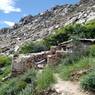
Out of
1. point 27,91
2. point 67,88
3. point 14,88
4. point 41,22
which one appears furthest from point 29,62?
point 41,22

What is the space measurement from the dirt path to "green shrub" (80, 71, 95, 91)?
12.6 inches

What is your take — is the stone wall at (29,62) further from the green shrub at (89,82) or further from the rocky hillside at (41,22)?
the rocky hillside at (41,22)

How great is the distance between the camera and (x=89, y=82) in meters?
16.2

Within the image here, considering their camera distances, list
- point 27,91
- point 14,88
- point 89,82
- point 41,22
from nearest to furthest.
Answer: point 89,82, point 27,91, point 14,88, point 41,22

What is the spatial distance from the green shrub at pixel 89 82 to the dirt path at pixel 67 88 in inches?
12.6

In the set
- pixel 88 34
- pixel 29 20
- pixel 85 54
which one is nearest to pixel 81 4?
pixel 29 20

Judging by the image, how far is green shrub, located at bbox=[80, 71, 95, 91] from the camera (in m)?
16.2

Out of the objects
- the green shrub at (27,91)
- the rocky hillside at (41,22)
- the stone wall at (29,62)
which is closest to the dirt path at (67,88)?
the green shrub at (27,91)

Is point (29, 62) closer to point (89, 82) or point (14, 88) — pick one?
point (14, 88)

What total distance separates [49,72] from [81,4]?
8773 centimetres

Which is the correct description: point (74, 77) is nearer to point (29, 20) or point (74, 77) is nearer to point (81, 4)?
point (81, 4)

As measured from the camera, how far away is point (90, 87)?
16250 mm

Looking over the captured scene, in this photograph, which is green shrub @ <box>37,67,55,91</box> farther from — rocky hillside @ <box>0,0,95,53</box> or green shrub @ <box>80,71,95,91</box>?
rocky hillside @ <box>0,0,95,53</box>

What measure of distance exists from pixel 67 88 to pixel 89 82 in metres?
1.29
